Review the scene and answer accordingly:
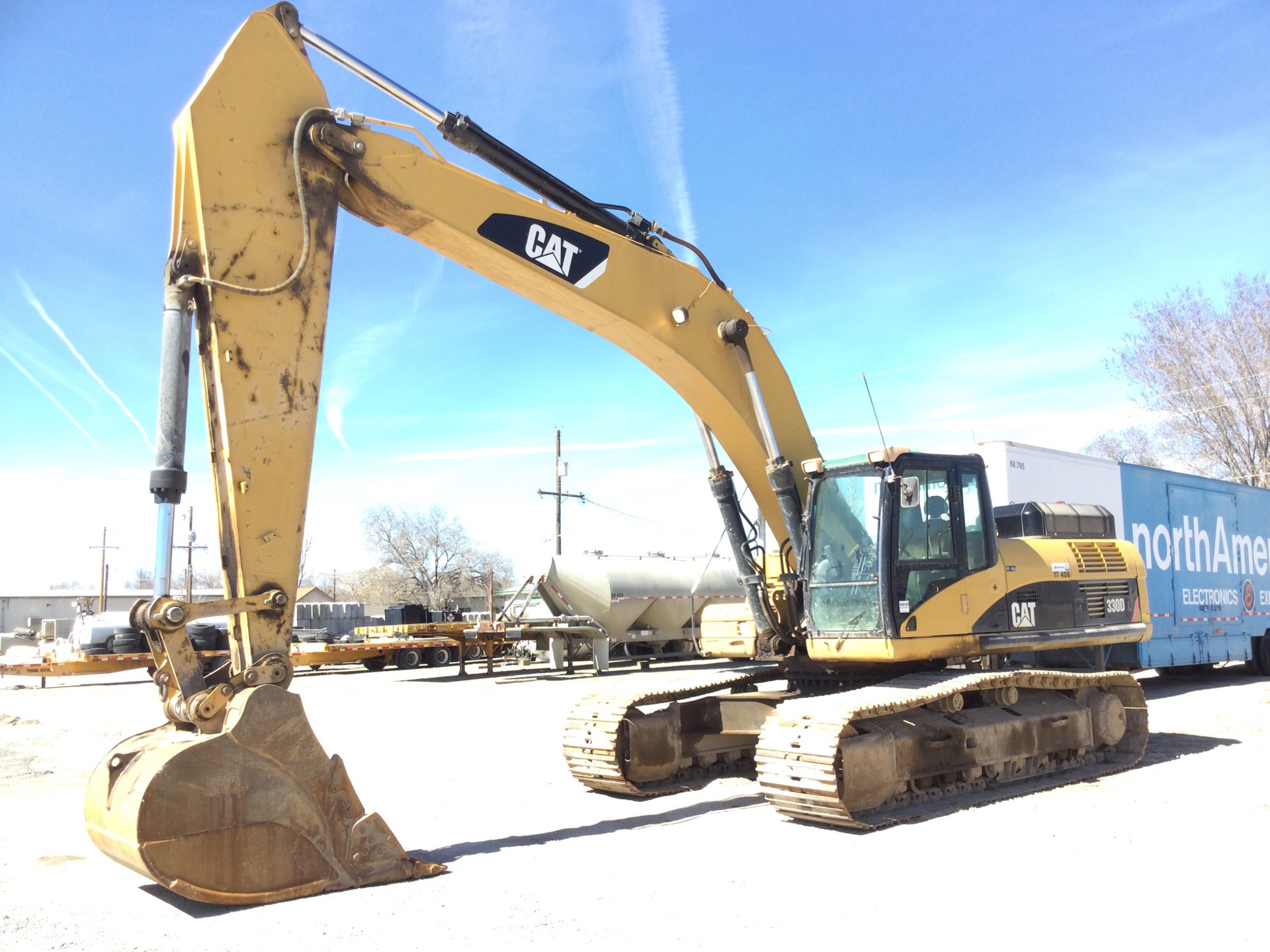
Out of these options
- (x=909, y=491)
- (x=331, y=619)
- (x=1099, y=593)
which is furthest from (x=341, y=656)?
(x=909, y=491)

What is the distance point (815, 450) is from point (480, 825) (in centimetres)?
428

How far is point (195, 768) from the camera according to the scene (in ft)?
15.9

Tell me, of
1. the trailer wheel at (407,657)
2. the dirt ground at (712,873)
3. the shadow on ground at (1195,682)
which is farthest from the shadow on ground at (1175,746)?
the trailer wheel at (407,657)

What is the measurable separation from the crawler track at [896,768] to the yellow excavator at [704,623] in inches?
1.1

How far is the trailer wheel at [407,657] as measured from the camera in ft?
87.6

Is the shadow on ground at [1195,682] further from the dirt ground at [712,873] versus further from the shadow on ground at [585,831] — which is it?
the shadow on ground at [585,831]

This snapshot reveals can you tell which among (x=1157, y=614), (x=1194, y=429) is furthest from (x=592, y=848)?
(x=1194, y=429)

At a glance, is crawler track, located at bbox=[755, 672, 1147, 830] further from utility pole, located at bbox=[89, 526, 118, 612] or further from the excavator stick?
utility pole, located at bbox=[89, 526, 118, 612]

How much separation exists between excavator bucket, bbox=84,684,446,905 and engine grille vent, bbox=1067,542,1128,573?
22.9 feet

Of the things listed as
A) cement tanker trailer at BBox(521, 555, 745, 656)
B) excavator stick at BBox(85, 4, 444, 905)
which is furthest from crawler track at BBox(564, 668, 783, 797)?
cement tanker trailer at BBox(521, 555, 745, 656)

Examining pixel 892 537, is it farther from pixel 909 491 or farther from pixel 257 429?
pixel 257 429

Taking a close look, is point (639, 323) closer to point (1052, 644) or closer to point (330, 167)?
point (330, 167)

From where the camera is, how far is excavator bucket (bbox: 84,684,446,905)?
474cm

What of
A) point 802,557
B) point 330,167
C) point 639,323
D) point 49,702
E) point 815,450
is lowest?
point 49,702
